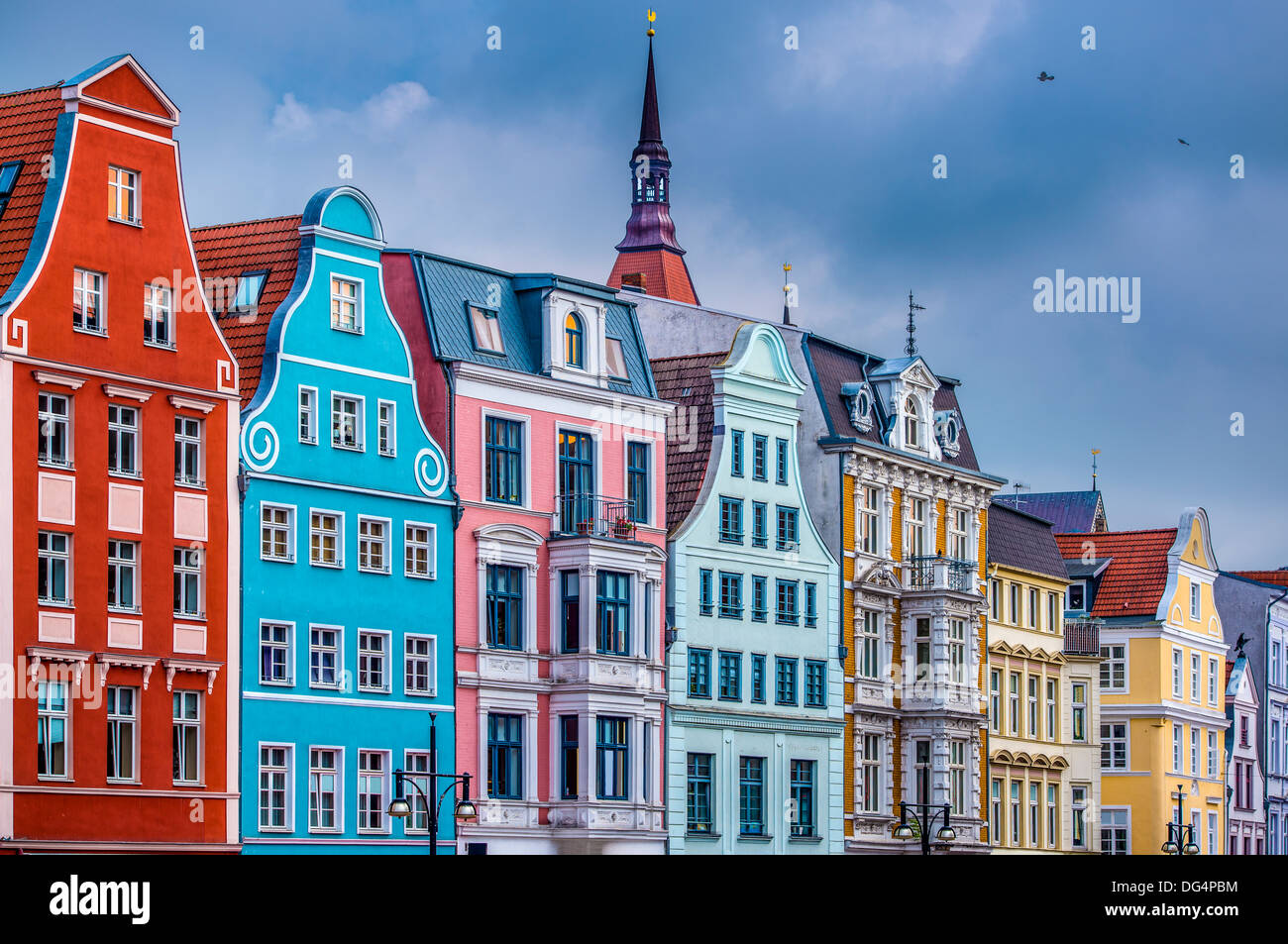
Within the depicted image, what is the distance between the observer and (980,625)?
79375 mm

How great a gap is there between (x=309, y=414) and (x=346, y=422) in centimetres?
134

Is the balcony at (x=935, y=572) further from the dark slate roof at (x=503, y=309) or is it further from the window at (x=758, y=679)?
the dark slate roof at (x=503, y=309)

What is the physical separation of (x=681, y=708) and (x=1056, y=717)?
81.8 feet

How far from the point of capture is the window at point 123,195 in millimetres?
50844

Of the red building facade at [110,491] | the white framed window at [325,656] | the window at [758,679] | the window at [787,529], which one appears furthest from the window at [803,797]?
the red building facade at [110,491]

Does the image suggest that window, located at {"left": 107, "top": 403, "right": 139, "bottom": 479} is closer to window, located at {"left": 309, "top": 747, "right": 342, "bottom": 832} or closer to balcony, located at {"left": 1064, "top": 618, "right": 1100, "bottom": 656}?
window, located at {"left": 309, "top": 747, "right": 342, "bottom": 832}

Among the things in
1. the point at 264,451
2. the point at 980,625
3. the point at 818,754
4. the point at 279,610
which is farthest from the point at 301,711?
the point at 980,625

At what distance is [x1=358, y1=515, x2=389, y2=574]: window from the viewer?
56.0m

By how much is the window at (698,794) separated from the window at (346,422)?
15.4 meters

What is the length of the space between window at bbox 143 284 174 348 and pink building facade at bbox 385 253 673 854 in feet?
28.4

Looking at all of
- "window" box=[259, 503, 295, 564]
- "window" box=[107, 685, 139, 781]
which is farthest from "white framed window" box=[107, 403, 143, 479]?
"window" box=[107, 685, 139, 781]

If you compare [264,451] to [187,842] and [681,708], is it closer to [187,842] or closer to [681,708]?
[187,842]

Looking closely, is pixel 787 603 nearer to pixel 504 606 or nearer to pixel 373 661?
pixel 504 606

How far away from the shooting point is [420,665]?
5753 cm
